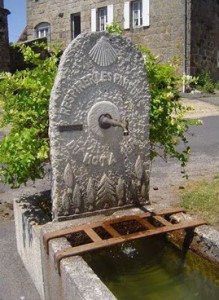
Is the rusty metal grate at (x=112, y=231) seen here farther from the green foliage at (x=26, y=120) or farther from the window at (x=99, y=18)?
the window at (x=99, y=18)

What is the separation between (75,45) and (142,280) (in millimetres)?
1741

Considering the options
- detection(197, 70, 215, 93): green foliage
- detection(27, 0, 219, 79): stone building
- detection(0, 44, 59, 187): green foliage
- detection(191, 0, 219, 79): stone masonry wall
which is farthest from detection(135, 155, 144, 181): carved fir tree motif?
detection(191, 0, 219, 79): stone masonry wall

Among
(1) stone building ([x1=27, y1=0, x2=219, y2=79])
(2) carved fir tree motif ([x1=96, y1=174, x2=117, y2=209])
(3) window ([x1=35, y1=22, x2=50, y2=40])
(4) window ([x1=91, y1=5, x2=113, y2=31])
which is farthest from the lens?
(3) window ([x1=35, y1=22, x2=50, y2=40])

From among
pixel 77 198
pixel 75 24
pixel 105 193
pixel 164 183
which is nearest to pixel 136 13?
pixel 75 24

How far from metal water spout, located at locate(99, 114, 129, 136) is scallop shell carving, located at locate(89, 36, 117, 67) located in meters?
0.38

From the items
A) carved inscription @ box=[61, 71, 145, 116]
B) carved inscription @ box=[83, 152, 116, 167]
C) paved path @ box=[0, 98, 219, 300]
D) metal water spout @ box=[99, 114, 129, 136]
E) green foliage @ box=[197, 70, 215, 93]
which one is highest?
green foliage @ box=[197, 70, 215, 93]

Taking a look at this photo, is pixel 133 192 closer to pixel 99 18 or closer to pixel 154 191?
pixel 154 191

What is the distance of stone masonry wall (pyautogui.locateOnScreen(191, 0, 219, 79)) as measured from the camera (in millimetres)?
15742

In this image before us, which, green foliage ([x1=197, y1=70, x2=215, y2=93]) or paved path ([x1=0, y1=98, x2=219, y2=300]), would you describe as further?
green foliage ([x1=197, y1=70, x2=215, y2=93])

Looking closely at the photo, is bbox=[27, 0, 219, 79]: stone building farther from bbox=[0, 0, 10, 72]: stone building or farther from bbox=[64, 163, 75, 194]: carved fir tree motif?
bbox=[64, 163, 75, 194]: carved fir tree motif

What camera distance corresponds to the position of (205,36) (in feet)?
53.6

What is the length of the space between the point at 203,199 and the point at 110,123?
84.8 inches

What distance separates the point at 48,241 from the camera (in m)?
2.51

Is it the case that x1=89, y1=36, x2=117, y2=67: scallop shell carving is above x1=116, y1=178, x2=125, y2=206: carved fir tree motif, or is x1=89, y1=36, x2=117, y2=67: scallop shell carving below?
above
